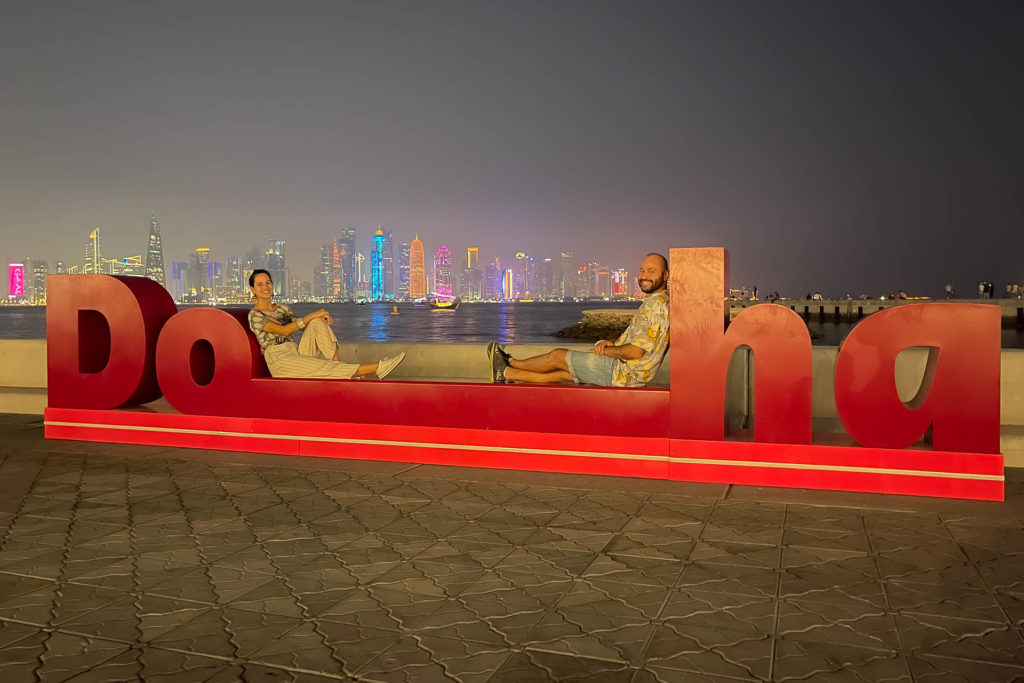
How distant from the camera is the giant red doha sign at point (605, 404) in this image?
5703 millimetres

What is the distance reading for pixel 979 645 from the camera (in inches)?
124

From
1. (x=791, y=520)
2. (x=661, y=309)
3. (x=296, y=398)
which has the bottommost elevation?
(x=791, y=520)

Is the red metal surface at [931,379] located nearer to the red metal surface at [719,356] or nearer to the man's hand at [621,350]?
the red metal surface at [719,356]

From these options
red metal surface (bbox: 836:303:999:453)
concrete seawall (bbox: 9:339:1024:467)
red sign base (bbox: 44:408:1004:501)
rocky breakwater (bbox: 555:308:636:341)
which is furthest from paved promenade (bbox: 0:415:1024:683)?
rocky breakwater (bbox: 555:308:636:341)

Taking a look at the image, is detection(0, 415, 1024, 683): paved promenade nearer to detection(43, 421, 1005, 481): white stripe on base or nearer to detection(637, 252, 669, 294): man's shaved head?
detection(43, 421, 1005, 481): white stripe on base

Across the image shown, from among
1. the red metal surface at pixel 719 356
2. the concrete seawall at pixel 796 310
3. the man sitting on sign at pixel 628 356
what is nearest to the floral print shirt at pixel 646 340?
the man sitting on sign at pixel 628 356

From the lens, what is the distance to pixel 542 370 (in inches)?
273

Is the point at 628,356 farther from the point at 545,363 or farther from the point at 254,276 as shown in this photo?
the point at 254,276

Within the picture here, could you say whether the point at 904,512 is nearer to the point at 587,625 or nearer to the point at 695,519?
the point at 695,519

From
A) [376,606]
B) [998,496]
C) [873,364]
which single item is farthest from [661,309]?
[376,606]

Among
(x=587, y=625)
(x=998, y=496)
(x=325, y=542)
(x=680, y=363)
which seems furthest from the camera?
(x=680, y=363)

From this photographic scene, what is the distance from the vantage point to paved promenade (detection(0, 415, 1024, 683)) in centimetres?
304

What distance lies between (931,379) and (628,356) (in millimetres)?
2144

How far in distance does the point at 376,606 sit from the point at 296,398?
4.10 m
